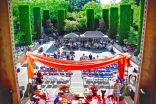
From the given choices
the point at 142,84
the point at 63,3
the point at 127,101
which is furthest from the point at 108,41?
the point at 63,3

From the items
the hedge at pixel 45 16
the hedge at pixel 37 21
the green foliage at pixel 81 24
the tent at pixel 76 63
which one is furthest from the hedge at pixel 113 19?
the tent at pixel 76 63

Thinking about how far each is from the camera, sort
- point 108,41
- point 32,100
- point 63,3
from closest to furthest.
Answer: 1. point 32,100
2. point 108,41
3. point 63,3

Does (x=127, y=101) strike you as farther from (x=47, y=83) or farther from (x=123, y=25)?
(x=123, y=25)

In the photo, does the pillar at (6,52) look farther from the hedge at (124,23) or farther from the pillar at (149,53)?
the hedge at (124,23)

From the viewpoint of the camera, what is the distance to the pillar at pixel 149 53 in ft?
22.9

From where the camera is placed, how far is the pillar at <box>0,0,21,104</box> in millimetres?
7009

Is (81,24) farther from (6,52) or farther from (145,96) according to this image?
(145,96)

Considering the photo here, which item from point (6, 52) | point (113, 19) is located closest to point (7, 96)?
point (6, 52)

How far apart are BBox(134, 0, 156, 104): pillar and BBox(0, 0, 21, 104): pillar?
14.6ft

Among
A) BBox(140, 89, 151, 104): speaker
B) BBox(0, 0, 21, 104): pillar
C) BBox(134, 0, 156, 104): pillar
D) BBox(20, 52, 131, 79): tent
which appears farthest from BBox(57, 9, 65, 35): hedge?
BBox(140, 89, 151, 104): speaker

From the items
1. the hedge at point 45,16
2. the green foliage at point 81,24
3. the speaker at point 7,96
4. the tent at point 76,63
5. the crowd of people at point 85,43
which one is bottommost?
the crowd of people at point 85,43

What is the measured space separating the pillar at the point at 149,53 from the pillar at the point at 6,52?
4.45 metres

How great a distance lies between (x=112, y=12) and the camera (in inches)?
1261

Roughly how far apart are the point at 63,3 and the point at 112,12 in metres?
25.0
